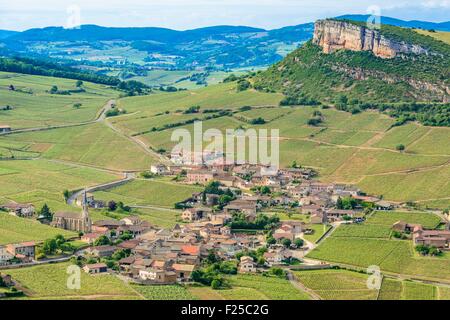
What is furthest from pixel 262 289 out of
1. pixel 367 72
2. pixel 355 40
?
pixel 355 40

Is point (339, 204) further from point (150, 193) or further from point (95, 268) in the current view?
point (95, 268)

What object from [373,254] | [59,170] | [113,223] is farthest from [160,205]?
[373,254]

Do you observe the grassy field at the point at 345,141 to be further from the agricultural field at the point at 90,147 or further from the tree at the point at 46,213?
the tree at the point at 46,213

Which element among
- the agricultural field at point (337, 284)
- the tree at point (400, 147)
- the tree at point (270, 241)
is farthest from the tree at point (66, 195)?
the tree at point (400, 147)

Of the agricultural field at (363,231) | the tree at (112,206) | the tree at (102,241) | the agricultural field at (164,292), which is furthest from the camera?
the tree at (112,206)

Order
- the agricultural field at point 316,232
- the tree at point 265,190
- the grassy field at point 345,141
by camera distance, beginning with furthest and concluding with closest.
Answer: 1. the grassy field at point 345,141
2. the tree at point 265,190
3. the agricultural field at point 316,232

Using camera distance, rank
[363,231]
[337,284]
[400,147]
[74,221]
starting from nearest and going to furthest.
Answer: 1. [337,284]
2. [363,231]
3. [74,221]
4. [400,147]

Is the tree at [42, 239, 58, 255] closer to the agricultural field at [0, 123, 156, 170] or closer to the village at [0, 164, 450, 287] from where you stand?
the village at [0, 164, 450, 287]

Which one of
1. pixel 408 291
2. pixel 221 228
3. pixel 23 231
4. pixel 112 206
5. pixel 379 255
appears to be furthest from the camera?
pixel 112 206
